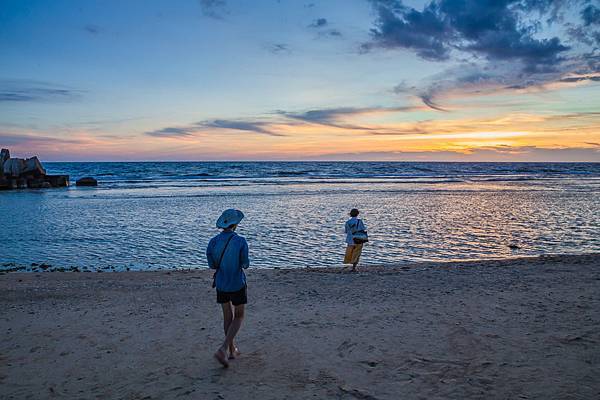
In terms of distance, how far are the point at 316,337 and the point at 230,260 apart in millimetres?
2060

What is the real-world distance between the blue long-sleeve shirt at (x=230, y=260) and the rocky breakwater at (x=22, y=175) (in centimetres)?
4250

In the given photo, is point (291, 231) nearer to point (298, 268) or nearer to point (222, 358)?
point (298, 268)

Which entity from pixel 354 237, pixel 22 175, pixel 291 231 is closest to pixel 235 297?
pixel 354 237

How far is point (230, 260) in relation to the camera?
5305mm

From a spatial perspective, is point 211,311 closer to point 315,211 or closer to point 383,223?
point 383,223

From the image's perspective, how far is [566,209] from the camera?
2406 cm

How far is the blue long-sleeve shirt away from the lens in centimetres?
530

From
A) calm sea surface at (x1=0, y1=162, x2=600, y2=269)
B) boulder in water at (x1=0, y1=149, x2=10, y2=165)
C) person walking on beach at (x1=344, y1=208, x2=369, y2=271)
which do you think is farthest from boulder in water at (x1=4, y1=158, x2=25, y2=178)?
person walking on beach at (x1=344, y1=208, x2=369, y2=271)

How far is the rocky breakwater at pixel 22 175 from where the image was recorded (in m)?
40.1

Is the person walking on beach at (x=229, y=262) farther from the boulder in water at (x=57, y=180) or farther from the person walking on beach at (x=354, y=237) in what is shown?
the boulder in water at (x=57, y=180)

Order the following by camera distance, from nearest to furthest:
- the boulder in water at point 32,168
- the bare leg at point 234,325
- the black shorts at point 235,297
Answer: the black shorts at point 235,297 < the bare leg at point 234,325 < the boulder in water at point 32,168

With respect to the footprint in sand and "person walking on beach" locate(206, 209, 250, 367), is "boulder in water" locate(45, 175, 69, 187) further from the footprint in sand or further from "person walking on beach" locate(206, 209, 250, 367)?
the footprint in sand

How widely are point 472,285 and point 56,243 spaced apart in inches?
549

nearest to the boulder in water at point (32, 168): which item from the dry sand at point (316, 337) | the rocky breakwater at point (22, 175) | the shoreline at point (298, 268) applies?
the rocky breakwater at point (22, 175)
